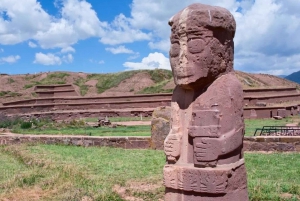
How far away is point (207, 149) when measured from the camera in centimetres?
420

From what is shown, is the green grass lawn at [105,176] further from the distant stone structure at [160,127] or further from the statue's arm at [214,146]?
the statue's arm at [214,146]

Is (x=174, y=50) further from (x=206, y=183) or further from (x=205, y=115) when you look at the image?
(x=206, y=183)

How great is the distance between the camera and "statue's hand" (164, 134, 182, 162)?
4.47m

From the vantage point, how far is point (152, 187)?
281 inches

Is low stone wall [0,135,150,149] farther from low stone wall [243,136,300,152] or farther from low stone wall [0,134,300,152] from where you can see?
low stone wall [243,136,300,152]

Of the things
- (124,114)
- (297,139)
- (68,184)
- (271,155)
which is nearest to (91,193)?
(68,184)

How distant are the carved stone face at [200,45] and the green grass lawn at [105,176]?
2.76 m

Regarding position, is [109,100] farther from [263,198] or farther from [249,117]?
[263,198]

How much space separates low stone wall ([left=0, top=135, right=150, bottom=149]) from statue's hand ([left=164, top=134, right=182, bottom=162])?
8.22 meters

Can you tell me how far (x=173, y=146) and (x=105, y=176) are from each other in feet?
12.7

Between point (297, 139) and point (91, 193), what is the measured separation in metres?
6.36

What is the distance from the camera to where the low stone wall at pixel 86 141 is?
510 inches

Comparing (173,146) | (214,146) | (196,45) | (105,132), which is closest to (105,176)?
(173,146)

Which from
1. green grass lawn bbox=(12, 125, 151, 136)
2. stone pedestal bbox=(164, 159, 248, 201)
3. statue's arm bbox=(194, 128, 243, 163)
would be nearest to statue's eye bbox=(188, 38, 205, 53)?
statue's arm bbox=(194, 128, 243, 163)
